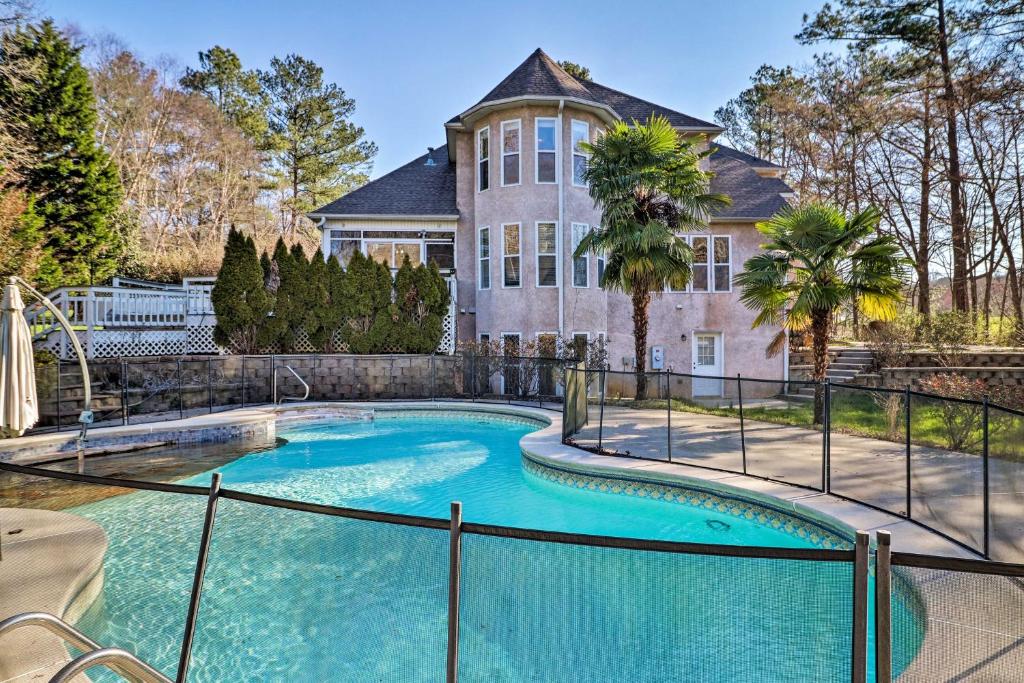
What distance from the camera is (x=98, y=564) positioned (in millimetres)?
4691

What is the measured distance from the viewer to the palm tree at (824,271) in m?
10.5

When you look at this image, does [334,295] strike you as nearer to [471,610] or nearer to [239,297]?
[239,297]

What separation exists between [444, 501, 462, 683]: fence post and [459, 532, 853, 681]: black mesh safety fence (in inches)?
1.9

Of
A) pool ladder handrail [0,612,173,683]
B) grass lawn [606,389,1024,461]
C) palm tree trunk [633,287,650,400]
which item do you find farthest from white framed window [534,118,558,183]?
pool ladder handrail [0,612,173,683]

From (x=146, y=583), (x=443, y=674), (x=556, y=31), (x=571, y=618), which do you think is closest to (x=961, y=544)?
(x=571, y=618)

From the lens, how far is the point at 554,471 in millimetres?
8805

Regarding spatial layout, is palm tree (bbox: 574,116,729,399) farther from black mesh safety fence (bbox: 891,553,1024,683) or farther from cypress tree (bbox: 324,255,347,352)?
black mesh safety fence (bbox: 891,553,1024,683)

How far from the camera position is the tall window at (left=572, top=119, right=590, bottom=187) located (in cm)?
1647

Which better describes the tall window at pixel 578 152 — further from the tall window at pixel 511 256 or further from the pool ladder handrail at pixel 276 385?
the pool ladder handrail at pixel 276 385

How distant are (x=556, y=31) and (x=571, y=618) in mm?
23330

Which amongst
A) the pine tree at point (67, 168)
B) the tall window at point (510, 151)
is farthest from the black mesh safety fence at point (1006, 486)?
the pine tree at point (67, 168)

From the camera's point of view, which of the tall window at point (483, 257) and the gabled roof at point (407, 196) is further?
the gabled roof at point (407, 196)

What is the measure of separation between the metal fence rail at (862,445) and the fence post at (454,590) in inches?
176

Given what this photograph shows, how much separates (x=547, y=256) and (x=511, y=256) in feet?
3.52
